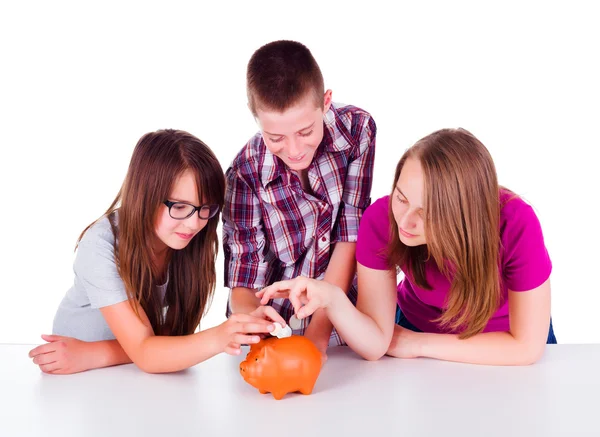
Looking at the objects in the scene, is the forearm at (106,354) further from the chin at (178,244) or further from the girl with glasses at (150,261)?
the chin at (178,244)

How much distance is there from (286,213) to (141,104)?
206 centimetres

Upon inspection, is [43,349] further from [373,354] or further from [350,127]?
[350,127]

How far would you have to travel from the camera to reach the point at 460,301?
191 centimetres

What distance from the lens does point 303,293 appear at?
1.83 m

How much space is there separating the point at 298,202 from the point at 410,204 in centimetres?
65

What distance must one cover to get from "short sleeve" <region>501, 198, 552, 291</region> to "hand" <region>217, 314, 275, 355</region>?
69 cm

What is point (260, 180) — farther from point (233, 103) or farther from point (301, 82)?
point (233, 103)

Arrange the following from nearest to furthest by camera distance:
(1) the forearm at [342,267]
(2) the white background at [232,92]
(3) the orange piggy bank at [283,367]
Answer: (3) the orange piggy bank at [283,367] → (1) the forearm at [342,267] → (2) the white background at [232,92]

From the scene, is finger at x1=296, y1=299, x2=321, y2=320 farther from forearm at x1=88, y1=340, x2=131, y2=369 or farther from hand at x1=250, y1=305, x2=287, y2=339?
forearm at x1=88, y1=340, x2=131, y2=369

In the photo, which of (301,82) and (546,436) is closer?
(546,436)

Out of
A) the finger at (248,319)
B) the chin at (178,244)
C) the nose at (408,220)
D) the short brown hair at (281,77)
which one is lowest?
the finger at (248,319)

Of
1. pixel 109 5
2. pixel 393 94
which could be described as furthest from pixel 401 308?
pixel 109 5

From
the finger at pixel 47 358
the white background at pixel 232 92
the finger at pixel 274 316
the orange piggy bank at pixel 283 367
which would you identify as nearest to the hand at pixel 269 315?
the finger at pixel 274 316

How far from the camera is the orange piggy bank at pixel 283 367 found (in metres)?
1.66
